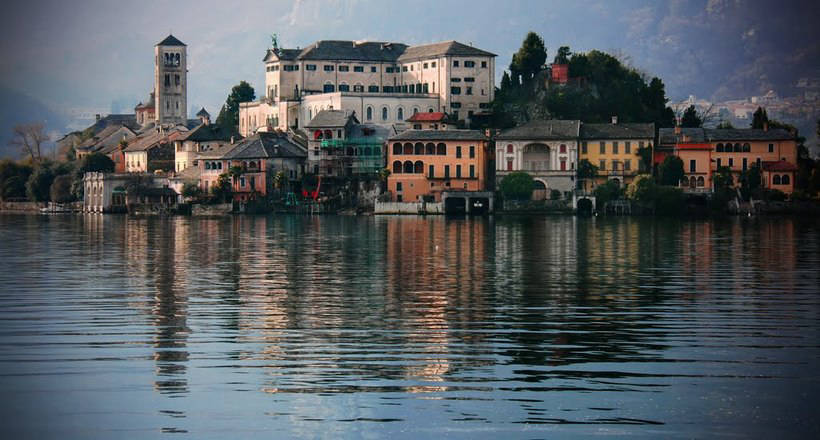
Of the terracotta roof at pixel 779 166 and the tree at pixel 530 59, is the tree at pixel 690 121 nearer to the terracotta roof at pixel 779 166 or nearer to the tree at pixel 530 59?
the tree at pixel 530 59

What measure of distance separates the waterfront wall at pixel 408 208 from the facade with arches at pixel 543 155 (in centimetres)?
622

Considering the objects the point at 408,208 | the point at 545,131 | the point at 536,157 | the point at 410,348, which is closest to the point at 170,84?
the point at 408,208

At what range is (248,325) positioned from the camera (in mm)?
28891

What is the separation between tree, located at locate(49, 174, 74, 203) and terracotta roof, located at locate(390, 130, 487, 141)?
142 ft

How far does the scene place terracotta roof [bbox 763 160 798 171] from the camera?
353 ft

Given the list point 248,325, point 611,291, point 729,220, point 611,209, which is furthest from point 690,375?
point 611,209

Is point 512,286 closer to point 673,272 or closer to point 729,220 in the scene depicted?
point 673,272

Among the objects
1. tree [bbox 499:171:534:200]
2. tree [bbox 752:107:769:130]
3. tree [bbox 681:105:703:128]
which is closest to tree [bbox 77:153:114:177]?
tree [bbox 499:171:534:200]

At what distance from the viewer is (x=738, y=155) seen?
10988cm

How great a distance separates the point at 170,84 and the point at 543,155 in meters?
69.9

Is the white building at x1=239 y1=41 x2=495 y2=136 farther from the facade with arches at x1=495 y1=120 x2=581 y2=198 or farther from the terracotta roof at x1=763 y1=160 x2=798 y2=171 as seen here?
the terracotta roof at x1=763 y1=160 x2=798 y2=171

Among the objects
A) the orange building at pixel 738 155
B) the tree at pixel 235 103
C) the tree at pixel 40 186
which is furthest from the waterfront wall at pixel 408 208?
the tree at pixel 40 186

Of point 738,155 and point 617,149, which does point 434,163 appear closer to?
point 617,149

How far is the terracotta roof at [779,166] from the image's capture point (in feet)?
353
